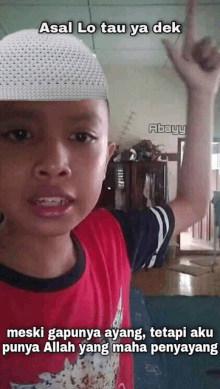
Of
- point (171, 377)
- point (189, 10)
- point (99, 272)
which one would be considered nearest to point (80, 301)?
point (99, 272)

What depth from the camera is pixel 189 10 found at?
1.24 ft

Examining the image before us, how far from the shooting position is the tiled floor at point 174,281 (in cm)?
44

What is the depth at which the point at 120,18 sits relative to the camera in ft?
1.24

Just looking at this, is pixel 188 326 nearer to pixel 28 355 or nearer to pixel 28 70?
pixel 28 355

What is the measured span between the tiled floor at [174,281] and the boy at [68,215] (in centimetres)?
2

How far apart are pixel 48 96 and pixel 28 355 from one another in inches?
10.3

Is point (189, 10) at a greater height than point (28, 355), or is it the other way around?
point (189, 10)

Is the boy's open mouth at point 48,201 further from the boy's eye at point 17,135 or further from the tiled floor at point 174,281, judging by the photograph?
the tiled floor at point 174,281

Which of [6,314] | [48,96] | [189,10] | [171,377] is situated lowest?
[171,377]

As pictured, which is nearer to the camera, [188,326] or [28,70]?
[28,70]

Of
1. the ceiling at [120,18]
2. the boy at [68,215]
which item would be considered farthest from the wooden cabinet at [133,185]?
the ceiling at [120,18]

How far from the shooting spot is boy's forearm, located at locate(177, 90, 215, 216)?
398 mm

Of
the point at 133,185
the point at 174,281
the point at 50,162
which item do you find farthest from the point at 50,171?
the point at 174,281

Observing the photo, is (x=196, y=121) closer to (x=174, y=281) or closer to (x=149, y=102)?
(x=149, y=102)
